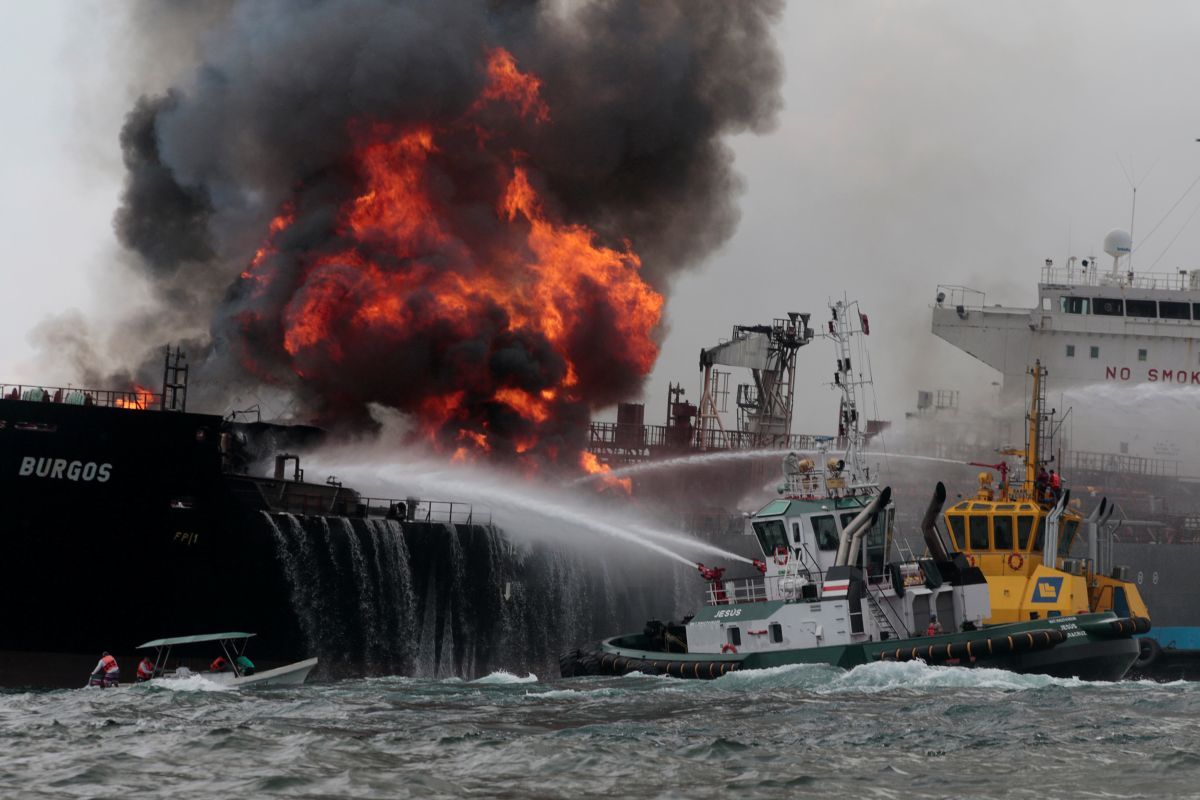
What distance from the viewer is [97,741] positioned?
2858 centimetres

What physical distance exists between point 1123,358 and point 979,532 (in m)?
29.9

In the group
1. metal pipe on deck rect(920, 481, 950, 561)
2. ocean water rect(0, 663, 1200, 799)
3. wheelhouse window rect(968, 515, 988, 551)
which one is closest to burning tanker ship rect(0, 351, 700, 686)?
ocean water rect(0, 663, 1200, 799)

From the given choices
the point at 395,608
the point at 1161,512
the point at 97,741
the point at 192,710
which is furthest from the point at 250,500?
the point at 1161,512

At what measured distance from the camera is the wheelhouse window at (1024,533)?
43875mm

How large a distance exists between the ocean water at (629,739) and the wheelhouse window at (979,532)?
241 inches

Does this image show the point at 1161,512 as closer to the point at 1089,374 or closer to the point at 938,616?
the point at 1089,374

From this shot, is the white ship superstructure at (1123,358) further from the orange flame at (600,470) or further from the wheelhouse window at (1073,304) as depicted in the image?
the orange flame at (600,470)

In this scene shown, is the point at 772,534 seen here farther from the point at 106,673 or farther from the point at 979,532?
the point at 106,673

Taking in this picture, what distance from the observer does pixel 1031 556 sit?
4391 centimetres

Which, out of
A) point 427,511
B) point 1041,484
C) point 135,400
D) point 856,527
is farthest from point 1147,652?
point 135,400

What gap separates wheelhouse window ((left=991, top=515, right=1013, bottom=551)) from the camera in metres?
44.0

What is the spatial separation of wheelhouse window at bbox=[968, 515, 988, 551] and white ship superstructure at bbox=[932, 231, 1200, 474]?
2816 cm

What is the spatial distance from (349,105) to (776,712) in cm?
2880

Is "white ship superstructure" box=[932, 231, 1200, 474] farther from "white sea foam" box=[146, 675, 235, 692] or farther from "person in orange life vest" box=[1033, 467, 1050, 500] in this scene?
"white sea foam" box=[146, 675, 235, 692]
